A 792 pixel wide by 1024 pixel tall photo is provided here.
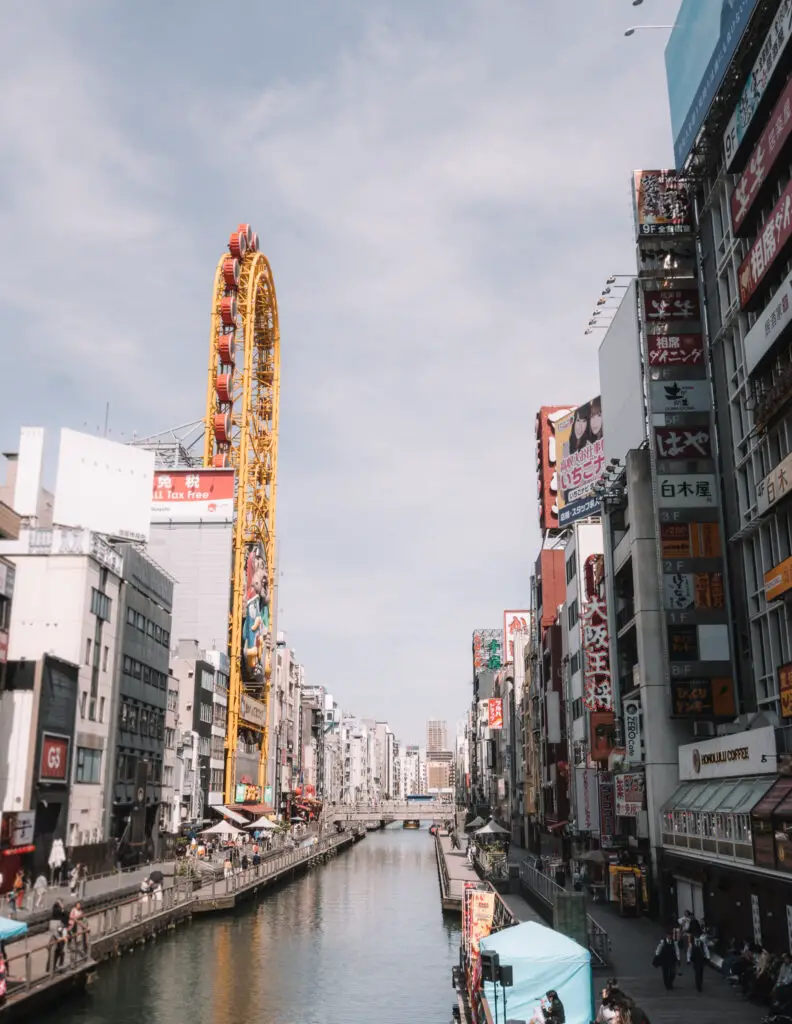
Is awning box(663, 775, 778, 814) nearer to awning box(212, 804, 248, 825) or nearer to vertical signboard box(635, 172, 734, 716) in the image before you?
vertical signboard box(635, 172, 734, 716)

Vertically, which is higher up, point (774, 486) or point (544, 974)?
point (774, 486)

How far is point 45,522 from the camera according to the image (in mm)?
69438

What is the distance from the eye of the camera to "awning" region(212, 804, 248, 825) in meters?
89.3

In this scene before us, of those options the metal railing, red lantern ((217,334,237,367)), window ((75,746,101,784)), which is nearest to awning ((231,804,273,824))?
window ((75,746,101,784))

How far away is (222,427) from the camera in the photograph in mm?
111125

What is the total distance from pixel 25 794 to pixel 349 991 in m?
20.2

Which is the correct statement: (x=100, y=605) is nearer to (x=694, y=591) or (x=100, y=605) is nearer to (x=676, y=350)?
(x=694, y=591)

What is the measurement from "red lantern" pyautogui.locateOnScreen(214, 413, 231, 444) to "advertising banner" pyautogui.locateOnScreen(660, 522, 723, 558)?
74023 millimetres

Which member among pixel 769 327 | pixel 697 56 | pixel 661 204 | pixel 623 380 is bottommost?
→ pixel 769 327

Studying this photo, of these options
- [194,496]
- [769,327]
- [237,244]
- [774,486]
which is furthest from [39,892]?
[237,244]

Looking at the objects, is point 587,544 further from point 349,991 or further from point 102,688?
point 349,991

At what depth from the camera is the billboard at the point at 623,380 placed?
167ft

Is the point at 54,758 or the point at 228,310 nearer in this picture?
the point at 54,758

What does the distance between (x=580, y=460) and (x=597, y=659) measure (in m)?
29.9
